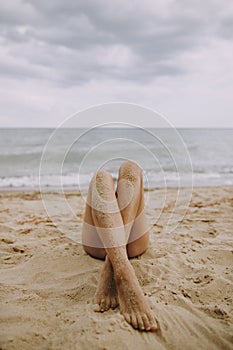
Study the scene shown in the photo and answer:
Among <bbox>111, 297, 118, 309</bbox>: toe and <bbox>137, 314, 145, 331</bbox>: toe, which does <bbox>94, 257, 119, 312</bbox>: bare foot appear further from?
<bbox>137, 314, 145, 331</bbox>: toe

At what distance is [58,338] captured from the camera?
141cm

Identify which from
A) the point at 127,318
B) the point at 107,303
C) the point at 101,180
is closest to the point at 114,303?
the point at 107,303

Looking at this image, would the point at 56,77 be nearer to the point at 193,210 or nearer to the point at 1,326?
the point at 193,210

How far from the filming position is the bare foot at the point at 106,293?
1679 millimetres

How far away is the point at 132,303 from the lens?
5.32 feet

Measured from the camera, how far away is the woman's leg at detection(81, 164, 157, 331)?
1.57 meters

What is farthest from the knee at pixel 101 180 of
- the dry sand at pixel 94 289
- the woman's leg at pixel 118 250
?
the dry sand at pixel 94 289

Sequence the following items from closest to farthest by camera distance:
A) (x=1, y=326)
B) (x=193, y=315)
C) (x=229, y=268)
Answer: (x=1, y=326) < (x=193, y=315) < (x=229, y=268)

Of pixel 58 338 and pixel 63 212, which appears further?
pixel 63 212

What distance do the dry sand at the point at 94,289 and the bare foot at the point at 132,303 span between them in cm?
4

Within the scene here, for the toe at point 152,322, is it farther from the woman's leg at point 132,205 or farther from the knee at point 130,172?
the knee at point 130,172

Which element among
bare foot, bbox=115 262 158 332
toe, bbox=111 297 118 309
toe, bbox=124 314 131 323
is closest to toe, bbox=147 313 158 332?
bare foot, bbox=115 262 158 332

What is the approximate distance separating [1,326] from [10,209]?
10.6 ft

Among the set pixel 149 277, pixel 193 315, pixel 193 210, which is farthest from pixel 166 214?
pixel 193 315
